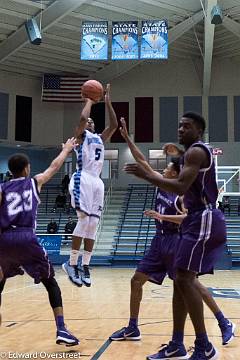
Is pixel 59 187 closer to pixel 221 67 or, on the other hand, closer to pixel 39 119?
pixel 39 119

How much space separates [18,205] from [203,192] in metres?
1.87

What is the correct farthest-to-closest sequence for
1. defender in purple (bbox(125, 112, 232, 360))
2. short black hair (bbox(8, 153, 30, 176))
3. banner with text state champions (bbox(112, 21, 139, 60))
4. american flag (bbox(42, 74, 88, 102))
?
american flag (bbox(42, 74, 88, 102)), banner with text state champions (bbox(112, 21, 139, 60)), short black hair (bbox(8, 153, 30, 176)), defender in purple (bbox(125, 112, 232, 360))

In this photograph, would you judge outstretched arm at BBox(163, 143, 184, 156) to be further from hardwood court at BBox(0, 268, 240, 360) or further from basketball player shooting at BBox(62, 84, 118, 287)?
hardwood court at BBox(0, 268, 240, 360)

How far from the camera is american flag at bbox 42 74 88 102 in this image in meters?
26.1

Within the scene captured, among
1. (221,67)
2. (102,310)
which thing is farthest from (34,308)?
(221,67)

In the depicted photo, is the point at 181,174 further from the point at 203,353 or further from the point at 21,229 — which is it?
the point at 21,229

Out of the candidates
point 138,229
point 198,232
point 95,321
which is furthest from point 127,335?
point 138,229

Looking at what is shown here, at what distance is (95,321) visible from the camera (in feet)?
22.8

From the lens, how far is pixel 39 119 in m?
28.0

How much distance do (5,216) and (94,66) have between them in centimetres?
2195

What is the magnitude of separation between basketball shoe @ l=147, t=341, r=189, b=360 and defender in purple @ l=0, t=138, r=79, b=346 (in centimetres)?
88

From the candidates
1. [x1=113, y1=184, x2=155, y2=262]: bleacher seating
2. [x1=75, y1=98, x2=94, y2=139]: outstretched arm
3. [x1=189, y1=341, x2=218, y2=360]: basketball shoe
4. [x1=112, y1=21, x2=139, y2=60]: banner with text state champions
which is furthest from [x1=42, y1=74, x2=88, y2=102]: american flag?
[x1=189, y1=341, x2=218, y2=360]: basketball shoe

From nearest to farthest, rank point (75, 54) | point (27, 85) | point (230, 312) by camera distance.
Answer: point (230, 312) → point (75, 54) → point (27, 85)

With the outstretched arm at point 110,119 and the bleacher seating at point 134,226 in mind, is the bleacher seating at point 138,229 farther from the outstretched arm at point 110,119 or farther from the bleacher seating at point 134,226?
the outstretched arm at point 110,119
